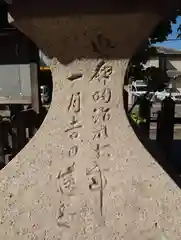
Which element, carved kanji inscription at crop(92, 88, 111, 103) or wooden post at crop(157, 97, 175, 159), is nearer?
carved kanji inscription at crop(92, 88, 111, 103)

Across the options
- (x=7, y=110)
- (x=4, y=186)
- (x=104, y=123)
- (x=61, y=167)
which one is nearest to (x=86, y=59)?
(x=104, y=123)

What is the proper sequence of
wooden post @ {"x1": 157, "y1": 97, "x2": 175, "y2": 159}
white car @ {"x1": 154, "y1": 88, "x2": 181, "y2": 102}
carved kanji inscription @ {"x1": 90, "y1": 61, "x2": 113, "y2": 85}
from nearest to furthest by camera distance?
carved kanji inscription @ {"x1": 90, "y1": 61, "x2": 113, "y2": 85}, wooden post @ {"x1": 157, "y1": 97, "x2": 175, "y2": 159}, white car @ {"x1": 154, "y1": 88, "x2": 181, "y2": 102}

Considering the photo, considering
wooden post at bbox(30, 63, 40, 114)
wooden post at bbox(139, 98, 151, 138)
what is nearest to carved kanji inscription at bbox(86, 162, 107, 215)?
wooden post at bbox(30, 63, 40, 114)

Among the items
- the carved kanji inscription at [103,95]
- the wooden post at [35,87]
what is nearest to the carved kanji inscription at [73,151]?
the carved kanji inscription at [103,95]

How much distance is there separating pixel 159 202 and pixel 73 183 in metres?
0.39

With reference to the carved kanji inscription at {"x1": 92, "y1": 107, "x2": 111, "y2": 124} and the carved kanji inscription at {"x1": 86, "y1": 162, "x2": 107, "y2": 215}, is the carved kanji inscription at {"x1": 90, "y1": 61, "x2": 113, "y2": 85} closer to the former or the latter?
the carved kanji inscription at {"x1": 92, "y1": 107, "x2": 111, "y2": 124}

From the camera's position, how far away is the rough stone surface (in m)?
1.55

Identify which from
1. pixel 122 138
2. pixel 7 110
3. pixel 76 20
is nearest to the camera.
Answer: pixel 76 20

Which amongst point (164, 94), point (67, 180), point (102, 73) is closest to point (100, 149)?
point (67, 180)

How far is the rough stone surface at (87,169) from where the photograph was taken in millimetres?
1551

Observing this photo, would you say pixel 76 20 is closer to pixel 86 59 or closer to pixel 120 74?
pixel 86 59

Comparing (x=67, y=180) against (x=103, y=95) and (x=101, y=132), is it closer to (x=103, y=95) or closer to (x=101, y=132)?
(x=101, y=132)

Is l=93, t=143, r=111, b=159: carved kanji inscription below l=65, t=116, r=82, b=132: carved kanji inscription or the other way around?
below

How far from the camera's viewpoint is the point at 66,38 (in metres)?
1.51
